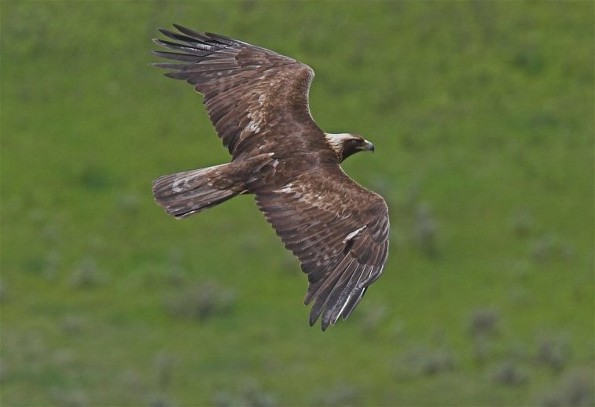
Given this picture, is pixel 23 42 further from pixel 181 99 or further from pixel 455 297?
pixel 455 297

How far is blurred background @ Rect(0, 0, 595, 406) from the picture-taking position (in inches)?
1135

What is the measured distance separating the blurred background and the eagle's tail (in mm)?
13870

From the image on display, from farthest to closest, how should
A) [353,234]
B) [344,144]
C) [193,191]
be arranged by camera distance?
[344,144]
[193,191]
[353,234]

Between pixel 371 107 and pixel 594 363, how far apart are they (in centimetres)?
1063

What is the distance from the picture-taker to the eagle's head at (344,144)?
1399 centimetres

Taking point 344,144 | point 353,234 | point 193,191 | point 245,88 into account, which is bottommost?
point 353,234

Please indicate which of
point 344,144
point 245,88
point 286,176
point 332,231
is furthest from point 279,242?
point 332,231

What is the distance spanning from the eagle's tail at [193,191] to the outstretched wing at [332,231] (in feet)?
0.91

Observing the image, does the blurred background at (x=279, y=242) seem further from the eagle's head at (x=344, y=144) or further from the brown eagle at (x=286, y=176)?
the eagle's head at (x=344, y=144)

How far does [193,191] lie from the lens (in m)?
13.3

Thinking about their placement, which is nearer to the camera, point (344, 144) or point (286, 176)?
point (286, 176)

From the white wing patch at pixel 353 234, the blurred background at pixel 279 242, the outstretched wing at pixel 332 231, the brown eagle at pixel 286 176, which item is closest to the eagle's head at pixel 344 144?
the brown eagle at pixel 286 176

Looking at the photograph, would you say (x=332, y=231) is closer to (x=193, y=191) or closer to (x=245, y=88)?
(x=193, y=191)

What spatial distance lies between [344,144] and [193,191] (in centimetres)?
144
